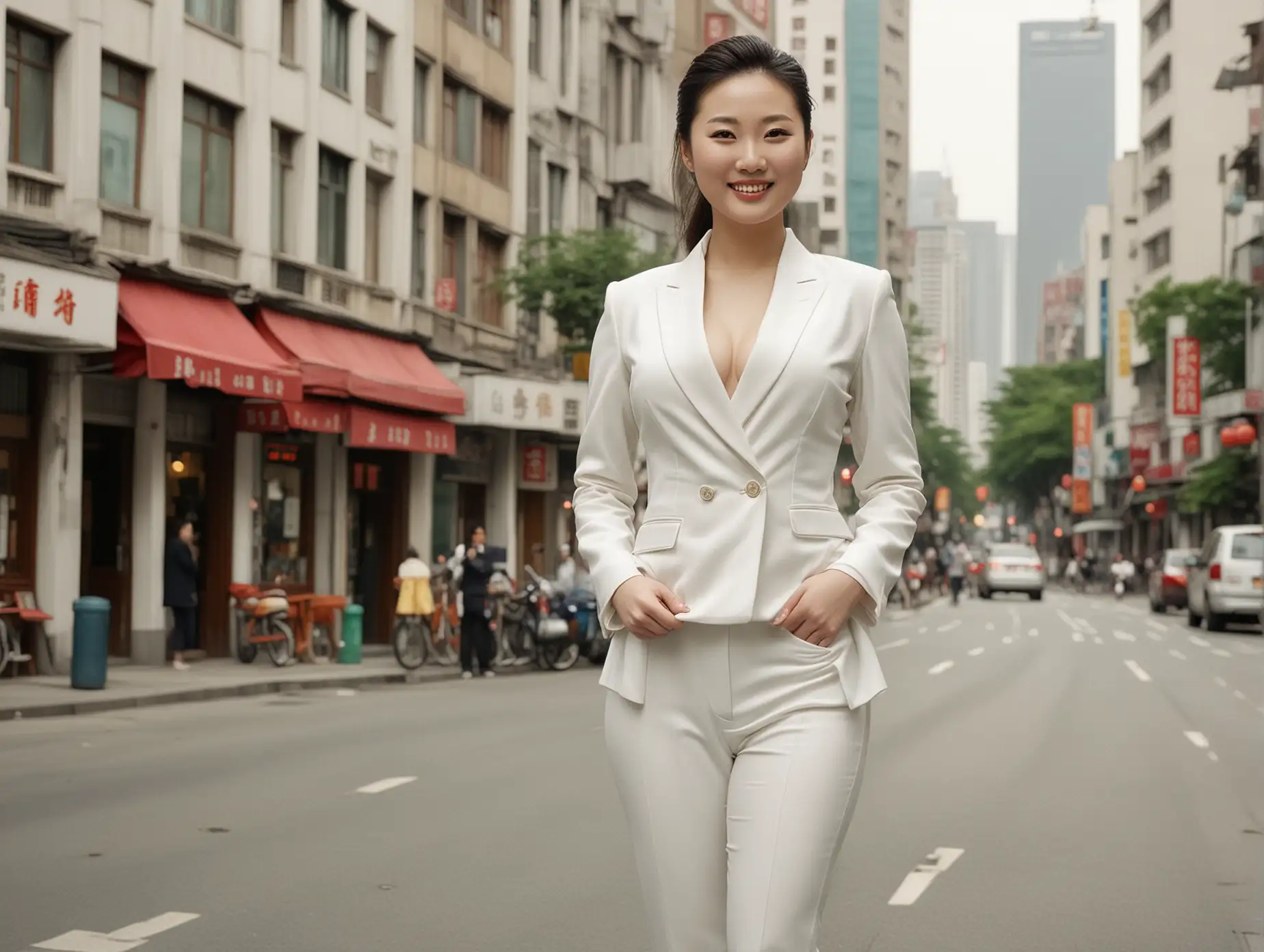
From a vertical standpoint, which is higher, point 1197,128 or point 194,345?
point 1197,128

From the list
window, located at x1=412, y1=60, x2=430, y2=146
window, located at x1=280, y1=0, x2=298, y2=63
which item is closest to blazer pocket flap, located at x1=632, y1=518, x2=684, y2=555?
window, located at x1=280, y1=0, x2=298, y2=63

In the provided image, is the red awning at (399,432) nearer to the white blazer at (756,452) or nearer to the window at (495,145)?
the window at (495,145)

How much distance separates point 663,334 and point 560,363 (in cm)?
3625

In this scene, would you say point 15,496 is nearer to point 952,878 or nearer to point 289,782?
point 289,782

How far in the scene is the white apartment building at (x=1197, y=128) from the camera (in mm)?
84250

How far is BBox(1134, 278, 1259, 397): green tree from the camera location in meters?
68.1

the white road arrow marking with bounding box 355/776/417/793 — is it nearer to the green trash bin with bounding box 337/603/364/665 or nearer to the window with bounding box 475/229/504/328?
the green trash bin with bounding box 337/603/364/665

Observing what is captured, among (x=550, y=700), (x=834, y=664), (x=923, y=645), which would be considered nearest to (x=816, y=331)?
(x=834, y=664)

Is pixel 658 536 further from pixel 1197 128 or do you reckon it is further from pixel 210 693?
pixel 1197 128

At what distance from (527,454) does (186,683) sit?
18.7 metres

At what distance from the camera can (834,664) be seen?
10.3ft

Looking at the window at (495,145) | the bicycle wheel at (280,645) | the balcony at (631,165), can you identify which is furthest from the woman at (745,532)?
the balcony at (631,165)

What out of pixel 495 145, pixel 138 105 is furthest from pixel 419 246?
pixel 138 105

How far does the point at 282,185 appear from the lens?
2828cm
